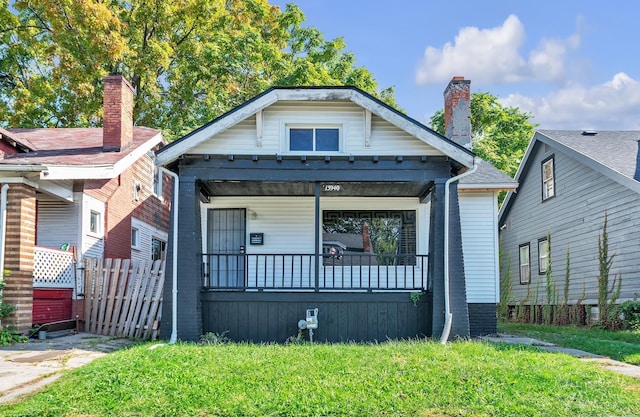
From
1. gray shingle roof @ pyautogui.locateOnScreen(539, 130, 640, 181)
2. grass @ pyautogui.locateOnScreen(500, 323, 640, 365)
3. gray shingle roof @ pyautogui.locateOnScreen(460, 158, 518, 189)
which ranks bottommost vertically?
grass @ pyautogui.locateOnScreen(500, 323, 640, 365)

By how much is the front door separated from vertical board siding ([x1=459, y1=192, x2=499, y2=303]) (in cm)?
501

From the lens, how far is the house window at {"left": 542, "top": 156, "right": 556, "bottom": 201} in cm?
1917

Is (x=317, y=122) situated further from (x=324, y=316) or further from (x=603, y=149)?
(x=603, y=149)

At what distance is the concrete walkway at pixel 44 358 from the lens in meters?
7.35

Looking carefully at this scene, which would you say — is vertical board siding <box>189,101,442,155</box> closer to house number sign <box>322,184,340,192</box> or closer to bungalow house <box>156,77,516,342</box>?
bungalow house <box>156,77,516,342</box>

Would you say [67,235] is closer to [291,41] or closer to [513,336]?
[513,336]

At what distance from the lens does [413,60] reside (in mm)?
17703

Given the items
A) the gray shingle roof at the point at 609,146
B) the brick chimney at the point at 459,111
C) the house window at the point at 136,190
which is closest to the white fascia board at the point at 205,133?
the brick chimney at the point at 459,111

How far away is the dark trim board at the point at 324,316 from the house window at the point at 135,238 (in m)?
7.29

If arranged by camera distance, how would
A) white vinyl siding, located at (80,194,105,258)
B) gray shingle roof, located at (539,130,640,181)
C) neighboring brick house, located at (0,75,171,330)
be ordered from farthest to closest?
gray shingle roof, located at (539,130,640,181) → white vinyl siding, located at (80,194,105,258) → neighboring brick house, located at (0,75,171,330)

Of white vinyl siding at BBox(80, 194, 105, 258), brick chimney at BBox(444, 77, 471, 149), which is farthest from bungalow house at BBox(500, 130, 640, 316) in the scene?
white vinyl siding at BBox(80, 194, 105, 258)

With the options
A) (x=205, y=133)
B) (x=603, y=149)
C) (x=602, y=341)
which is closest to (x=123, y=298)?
(x=205, y=133)

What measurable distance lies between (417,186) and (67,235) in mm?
8017

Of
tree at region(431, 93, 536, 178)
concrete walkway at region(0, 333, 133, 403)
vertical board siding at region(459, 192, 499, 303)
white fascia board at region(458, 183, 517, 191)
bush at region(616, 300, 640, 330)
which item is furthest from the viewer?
tree at region(431, 93, 536, 178)
